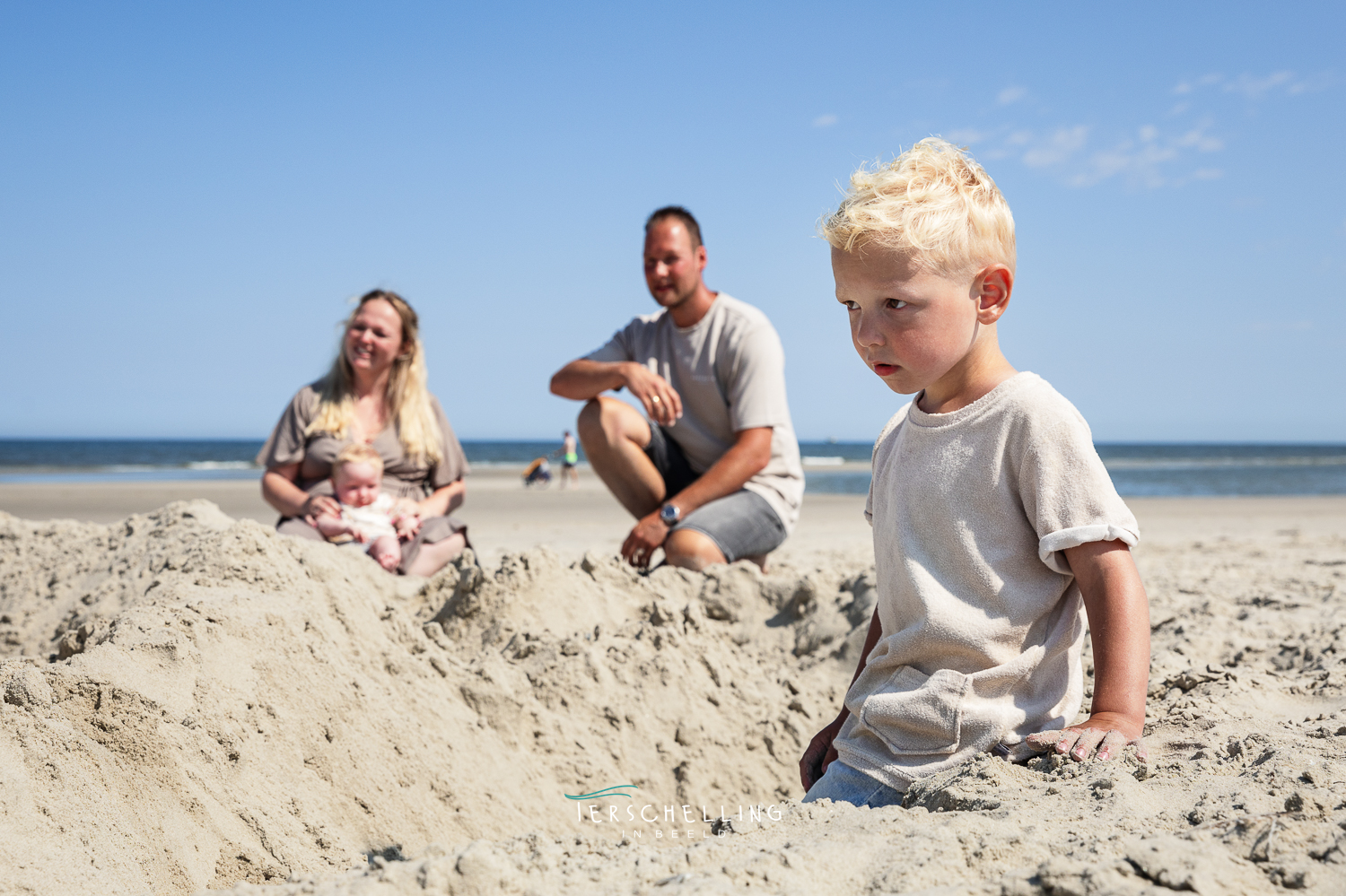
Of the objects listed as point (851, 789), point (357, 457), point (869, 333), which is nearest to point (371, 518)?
point (357, 457)

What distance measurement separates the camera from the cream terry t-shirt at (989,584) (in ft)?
5.21

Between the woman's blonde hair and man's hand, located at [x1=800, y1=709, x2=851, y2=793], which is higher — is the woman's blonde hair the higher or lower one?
the higher one

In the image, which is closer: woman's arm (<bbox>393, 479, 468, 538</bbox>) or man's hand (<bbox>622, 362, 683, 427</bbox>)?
man's hand (<bbox>622, 362, 683, 427</bbox>)

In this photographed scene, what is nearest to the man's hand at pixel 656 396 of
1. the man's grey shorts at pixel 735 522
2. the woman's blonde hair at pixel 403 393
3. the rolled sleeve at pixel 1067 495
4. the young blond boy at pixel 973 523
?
the man's grey shorts at pixel 735 522

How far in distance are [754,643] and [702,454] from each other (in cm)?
149

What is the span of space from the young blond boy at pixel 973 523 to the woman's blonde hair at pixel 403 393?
354 centimetres

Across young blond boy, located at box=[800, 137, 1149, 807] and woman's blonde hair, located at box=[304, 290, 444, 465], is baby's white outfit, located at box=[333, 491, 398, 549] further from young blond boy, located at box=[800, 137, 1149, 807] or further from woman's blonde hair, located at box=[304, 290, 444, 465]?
young blond boy, located at box=[800, 137, 1149, 807]

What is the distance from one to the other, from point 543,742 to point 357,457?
2.45 meters

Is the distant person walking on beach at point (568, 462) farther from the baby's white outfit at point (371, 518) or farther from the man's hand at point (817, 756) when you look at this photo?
the man's hand at point (817, 756)

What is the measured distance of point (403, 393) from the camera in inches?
192

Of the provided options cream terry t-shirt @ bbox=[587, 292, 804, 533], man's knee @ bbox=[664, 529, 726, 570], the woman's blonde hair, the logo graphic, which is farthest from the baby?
the logo graphic

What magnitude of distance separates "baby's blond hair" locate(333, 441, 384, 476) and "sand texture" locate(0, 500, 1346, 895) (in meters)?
0.69

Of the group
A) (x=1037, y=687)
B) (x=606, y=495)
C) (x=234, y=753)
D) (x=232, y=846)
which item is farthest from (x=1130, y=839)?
(x=606, y=495)

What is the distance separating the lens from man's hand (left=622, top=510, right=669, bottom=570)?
4.18m
